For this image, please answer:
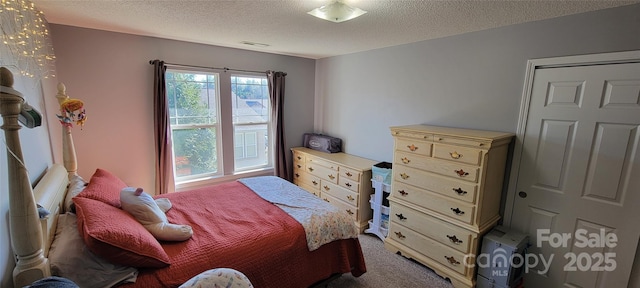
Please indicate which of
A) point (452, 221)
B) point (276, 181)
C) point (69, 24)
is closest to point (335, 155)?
point (276, 181)

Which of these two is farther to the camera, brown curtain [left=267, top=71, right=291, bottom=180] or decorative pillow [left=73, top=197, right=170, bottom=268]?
brown curtain [left=267, top=71, right=291, bottom=180]

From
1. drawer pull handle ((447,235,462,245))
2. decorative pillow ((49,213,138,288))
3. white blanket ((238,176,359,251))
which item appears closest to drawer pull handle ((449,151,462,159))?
drawer pull handle ((447,235,462,245))

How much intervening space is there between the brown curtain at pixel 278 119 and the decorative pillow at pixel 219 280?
2774 millimetres

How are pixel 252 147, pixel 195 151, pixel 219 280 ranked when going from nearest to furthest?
pixel 219 280 < pixel 195 151 < pixel 252 147

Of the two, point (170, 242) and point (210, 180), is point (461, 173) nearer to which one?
point (170, 242)

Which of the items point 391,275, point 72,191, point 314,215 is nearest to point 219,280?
point 314,215

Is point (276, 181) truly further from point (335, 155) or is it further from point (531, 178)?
point (531, 178)

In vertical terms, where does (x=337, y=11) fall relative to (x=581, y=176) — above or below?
above

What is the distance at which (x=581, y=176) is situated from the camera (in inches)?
76.6

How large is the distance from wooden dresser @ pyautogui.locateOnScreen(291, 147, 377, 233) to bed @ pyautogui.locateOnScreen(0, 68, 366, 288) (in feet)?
2.74

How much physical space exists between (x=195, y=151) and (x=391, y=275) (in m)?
2.82

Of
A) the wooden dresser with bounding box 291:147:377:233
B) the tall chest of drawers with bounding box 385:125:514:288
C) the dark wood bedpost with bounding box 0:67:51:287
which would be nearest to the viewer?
the dark wood bedpost with bounding box 0:67:51:287

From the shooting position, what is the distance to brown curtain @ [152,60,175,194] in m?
2.99

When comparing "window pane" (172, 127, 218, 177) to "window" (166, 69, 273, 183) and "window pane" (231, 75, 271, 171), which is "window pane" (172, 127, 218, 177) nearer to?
"window" (166, 69, 273, 183)
